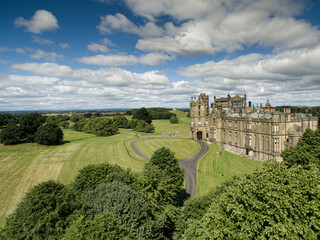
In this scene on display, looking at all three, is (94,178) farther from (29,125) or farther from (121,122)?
(121,122)

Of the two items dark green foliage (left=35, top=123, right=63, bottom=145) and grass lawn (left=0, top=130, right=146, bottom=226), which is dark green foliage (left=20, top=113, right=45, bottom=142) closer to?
dark green foliage (left=35, top=123, right=63, bottom=145)

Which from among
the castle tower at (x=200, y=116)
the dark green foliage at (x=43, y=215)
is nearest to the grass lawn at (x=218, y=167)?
the castle tower at (x=200, y=116)

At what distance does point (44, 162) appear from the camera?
53406mm

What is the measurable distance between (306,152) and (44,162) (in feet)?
219

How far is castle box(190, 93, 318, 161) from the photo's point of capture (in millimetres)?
49219

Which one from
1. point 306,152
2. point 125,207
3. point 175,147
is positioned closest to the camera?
point 125,207

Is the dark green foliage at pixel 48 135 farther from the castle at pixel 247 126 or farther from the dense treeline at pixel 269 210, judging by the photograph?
the dense treeline at pixel 269 210

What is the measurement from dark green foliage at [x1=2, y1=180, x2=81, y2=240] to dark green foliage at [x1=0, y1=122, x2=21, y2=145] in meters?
65.7

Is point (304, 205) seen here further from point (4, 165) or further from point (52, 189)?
point (4, 165)

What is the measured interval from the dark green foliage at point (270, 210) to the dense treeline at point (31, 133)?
72.7 m

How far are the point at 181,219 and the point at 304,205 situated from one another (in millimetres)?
13005

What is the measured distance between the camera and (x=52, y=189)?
2044cm

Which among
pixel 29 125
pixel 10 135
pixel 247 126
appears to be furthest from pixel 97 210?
pixel 29 125

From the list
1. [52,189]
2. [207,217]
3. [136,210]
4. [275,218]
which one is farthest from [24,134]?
[275,218]
